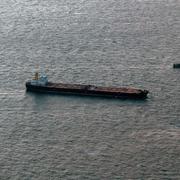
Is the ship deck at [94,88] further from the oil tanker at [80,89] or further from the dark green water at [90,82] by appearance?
the dark green water at [90,82]

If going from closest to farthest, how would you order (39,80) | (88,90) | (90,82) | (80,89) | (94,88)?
(88,90) → (80,89) → (94,88) → (39,80) → (90,82)

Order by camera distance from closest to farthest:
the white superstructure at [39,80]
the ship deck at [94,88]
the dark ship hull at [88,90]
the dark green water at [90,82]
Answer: the dark green water at [90,82]
the dark ship hull at [88,90]
the ship deck at [94,88]
the white superstructure at [39,80]

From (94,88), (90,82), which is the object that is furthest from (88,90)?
(90,82)

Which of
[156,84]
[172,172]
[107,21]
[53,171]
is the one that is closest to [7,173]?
[53,171]

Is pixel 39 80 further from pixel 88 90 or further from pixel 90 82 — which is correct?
pixel 90 82

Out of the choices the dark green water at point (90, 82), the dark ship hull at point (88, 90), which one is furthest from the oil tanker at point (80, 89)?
the dark green water at point (90, 82)

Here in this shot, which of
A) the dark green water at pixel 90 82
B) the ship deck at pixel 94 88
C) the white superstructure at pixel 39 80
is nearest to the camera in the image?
the dark green water at pixel 90 82
